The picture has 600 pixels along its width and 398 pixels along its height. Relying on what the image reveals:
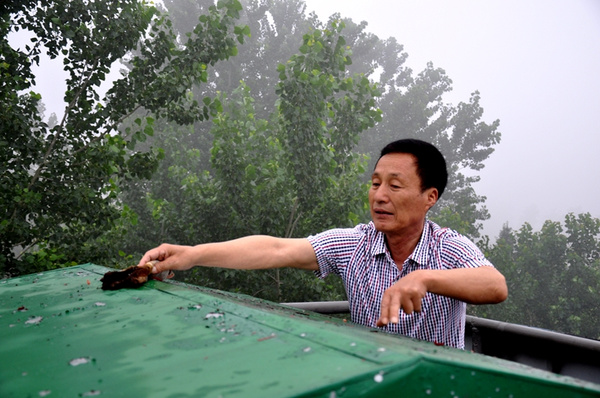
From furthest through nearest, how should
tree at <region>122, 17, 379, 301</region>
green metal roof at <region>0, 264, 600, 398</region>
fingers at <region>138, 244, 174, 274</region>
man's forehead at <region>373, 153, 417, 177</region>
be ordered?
tree at <region>122, 17, 379, 301</region>, man's forehead at <region>373, 153, 417, 177</region>, fingers at <region>138, 244, 174, 274</region>, green metal roof at <region>0, 264, 600, 398</region>

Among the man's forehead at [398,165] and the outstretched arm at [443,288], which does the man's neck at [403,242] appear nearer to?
the man's forehead at [398,165]

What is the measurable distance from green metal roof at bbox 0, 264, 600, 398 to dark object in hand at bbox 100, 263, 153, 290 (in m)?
0.42

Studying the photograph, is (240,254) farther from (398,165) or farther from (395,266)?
(398,165)

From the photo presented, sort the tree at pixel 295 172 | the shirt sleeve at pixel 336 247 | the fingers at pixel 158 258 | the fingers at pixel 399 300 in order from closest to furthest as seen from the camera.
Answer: the fingers at pixel 399 300
the fingers at pixel 158 258
the shirt sleeve at pixel 336 247
the tree at pixel 295 172

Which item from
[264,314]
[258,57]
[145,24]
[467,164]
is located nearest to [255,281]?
[145,24]

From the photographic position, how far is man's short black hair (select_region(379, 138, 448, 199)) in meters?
1.89

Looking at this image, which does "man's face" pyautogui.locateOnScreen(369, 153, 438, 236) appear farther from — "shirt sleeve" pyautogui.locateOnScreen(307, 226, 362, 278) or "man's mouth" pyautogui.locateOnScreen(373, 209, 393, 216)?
"shirt sleeve" pyautogui.locateOnScreen(307, 226, 362, 278)

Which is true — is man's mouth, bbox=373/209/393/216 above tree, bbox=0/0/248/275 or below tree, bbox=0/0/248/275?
below

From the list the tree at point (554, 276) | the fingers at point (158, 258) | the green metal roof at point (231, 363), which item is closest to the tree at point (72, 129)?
the fingers at point (158, 258)

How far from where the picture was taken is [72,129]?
17.6 feet

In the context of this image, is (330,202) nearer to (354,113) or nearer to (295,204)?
(295,204)

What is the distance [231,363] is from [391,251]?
1407mm

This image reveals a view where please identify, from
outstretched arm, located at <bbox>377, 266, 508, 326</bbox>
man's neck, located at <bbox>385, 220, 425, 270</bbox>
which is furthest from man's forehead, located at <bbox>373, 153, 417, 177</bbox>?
outstretched arm, located at <bbox>377, 266, 508, 326</bbox>

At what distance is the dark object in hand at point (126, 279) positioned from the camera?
155 cm
